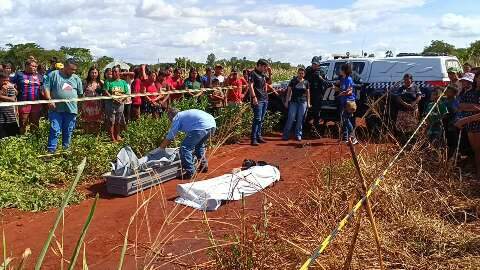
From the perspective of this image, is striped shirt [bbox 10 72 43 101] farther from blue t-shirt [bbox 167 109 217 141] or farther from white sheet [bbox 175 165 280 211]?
white sheet [bbox 175 165 280 211]

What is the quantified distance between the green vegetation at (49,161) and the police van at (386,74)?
15.9 ft

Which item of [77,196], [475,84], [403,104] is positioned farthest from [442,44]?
[77,196]

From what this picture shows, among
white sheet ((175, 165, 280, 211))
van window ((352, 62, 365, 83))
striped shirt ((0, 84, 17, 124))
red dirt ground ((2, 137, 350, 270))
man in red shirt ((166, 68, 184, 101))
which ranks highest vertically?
van window ((352, 62, 365, 83))

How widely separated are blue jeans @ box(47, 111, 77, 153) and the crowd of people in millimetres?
15

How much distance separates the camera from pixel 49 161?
7.44 m

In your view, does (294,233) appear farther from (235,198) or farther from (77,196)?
(77,196)

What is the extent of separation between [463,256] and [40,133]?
7.21 meters

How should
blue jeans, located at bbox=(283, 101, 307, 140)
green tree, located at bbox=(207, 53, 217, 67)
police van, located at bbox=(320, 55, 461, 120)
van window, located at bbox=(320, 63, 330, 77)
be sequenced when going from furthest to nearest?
1. green tree, located at bbox=(207, 53, 217, 67)
2. van window, located at bbox=(320, 63, 330, 77)
3. police van, located at bbox=(320, 55, 461, 120)
4. blue jeans, located at bbox=(283, 101, 307, 140)

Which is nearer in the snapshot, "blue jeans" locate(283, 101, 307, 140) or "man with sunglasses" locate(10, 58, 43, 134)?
"man with sunglasses" locate(10, 58, 43, 134)

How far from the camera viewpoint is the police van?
11.6m

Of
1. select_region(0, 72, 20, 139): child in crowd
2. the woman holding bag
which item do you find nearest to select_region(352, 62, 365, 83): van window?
the woman holding bag

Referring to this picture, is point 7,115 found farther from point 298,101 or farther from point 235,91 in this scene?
point 298,101

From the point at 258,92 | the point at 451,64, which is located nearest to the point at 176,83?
the point at 258,92

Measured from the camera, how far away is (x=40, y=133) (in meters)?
8.77
